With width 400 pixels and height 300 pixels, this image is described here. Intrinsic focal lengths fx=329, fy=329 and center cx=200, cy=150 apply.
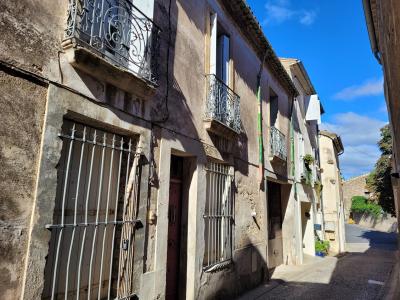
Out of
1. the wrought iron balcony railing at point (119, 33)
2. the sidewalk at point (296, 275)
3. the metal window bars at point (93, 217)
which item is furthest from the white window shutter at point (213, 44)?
the sidewalk at point (296, 275)

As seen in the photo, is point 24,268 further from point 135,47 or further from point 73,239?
point 135,47

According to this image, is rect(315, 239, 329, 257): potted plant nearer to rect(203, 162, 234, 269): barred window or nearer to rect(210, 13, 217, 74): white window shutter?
rect(203, 162, 234, 269): barred window

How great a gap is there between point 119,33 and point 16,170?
2107 millimetres

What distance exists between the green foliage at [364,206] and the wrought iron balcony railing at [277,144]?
106 feet

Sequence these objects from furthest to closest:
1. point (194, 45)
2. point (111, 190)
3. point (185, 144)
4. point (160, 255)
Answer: point (194, 45), point (185, 144), point (160, 255), point (111, 190)

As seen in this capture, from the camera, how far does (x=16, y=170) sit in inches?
114

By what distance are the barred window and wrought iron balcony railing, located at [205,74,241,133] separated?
0.89 m

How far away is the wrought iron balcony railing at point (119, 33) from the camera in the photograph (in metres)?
3.62

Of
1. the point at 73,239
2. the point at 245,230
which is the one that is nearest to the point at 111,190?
the point at 73,239

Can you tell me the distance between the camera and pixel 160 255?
459 centimetres

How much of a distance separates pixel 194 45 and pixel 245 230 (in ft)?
13.5

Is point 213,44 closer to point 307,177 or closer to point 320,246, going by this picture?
point 307,177

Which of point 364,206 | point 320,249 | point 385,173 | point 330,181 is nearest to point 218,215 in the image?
point 320,249

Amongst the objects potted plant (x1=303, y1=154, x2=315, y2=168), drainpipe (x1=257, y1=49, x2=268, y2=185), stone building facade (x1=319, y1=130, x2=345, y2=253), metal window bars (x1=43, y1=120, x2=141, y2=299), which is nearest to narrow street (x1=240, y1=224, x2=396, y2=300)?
drainpipe (x1=257, y1=49, x2=268, y2=185)
